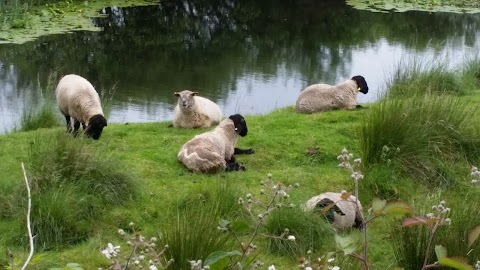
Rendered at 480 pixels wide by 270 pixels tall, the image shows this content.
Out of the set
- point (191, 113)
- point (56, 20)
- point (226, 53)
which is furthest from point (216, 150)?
point (56, 20)

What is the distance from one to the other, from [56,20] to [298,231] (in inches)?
632

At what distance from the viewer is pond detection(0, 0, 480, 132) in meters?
13.0

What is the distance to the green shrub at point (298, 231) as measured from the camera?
493 centimetres

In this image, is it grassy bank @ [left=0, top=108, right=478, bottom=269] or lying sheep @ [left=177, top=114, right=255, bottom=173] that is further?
lying sheep @ [left=177, top=114, right=255, bottom=173]


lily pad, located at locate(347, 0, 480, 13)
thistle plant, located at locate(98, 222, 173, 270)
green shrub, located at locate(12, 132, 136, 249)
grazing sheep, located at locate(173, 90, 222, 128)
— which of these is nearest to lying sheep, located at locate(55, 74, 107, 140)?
grazing sheep, located at locate(173, 90, 222, 128)

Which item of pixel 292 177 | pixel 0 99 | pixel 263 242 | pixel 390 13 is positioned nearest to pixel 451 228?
pixel 263 242

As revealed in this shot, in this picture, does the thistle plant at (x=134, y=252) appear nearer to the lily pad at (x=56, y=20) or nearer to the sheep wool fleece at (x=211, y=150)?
the sheep wool fleece at (x=211, y=150)

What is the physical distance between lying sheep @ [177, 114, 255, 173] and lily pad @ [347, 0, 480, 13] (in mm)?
18266

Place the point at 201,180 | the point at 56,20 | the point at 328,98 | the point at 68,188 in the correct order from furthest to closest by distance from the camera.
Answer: the point at 56,20 < the point at 328,98 < the point at 201,180 < the point at 68,188

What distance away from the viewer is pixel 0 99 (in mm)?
12656

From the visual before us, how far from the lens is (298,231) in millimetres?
5074

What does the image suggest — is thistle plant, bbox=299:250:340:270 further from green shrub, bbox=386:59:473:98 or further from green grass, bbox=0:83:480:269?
green shrub, bbox=386:59:473:98

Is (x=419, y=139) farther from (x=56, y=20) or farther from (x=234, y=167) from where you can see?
(x=56, y=20)

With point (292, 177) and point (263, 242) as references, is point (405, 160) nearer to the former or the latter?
point (292, 177)
